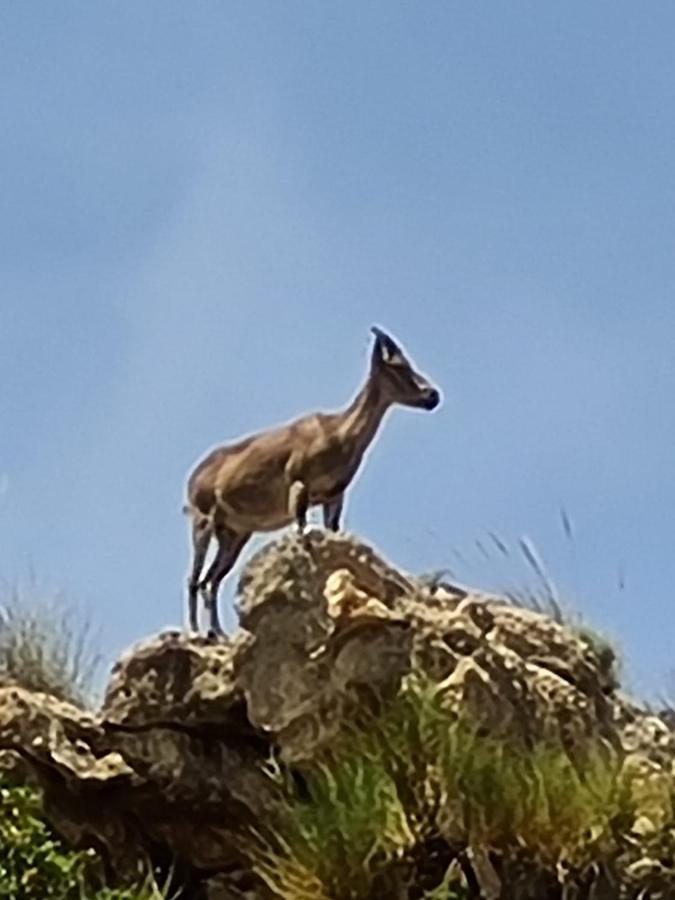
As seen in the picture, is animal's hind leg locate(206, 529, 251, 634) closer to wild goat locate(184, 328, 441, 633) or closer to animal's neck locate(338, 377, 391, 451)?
wild goat locate(184, 328, 441, 633)

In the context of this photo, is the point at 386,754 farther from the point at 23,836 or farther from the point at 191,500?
the point at 191,500

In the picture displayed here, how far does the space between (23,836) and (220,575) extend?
259 centimetres

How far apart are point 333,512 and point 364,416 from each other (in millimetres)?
580

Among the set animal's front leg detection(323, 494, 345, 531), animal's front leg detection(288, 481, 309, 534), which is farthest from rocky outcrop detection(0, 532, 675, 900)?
animal's front leg detection(288, 481, 309, 534)

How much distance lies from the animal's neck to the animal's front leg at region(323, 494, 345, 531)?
1.05 ft

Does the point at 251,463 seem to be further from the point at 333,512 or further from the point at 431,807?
the point at 431,807

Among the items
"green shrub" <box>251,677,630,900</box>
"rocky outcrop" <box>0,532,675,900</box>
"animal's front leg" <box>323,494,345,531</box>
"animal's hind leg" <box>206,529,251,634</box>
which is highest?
"animal's hind leg" <box>206,529,251,634</box>

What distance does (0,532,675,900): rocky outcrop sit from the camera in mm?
11508

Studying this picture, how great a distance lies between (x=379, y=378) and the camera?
1349 cm

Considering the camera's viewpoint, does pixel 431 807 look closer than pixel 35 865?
Yes

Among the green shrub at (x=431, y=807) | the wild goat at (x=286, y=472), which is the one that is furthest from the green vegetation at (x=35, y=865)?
the wild goat at (x=286, y=472)

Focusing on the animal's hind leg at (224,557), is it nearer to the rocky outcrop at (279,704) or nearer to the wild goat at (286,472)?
the wild goat at (286,472)

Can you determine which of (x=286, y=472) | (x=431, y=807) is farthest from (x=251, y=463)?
(x=431, y=807)

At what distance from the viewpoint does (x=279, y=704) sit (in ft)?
38.4
